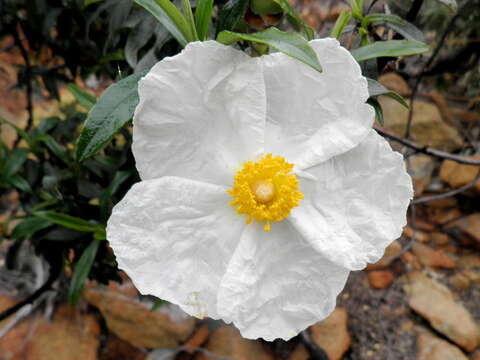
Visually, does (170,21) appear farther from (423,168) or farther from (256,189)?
(423,168)

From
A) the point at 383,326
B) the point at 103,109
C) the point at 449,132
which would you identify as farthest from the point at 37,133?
the point at 449,132

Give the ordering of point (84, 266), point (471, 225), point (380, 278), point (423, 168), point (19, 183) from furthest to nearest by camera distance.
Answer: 1. point (423, 168)
2. point (471, 225)
3. point (380, 278)
4. point (19, 183)
5. point (84, 266)

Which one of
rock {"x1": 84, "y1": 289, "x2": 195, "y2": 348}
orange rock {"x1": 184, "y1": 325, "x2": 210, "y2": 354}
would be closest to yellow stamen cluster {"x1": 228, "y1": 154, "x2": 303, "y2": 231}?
rock {"x1": 84, "y1": 289, "x2": 195, "y2": 348}

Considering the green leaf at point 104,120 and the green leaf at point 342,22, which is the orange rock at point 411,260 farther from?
the green leaf at point 104,120

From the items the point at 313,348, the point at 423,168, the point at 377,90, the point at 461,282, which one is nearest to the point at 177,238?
the point at 377,90

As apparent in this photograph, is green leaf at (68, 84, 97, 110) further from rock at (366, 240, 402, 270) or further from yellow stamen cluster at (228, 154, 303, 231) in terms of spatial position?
rock at (366, 240, 402, 270)

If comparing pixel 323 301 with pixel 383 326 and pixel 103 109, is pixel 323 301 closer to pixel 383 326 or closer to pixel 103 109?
pixel 103 109
